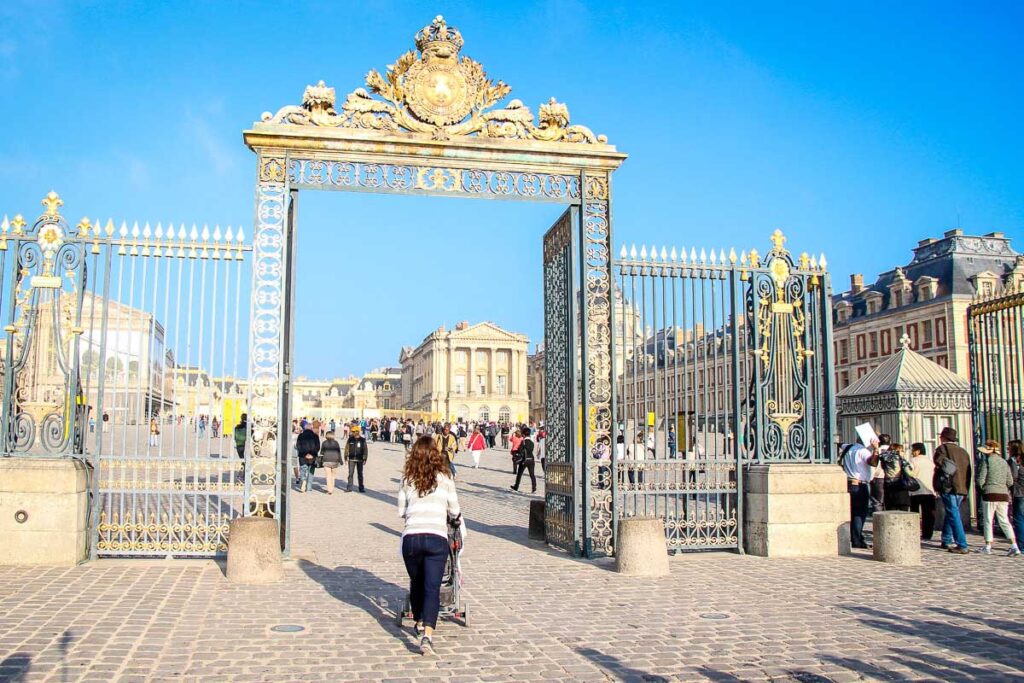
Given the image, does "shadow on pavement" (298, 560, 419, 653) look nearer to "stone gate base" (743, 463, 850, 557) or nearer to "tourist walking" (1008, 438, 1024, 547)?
"stone gate base" (743, 463, 850, 557)

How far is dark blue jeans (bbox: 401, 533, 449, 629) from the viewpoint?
6.54 m

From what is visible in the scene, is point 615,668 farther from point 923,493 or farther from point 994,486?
point 923,493

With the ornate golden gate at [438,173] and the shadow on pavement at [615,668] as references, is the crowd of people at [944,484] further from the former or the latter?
the shadow on pavement at [615,668]

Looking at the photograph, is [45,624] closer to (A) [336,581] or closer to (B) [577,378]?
(A) [336,581]

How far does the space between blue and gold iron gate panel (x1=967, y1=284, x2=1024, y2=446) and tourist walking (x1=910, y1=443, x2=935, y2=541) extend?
3.70 ft

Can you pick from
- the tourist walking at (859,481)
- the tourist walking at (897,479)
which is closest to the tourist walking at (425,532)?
the tourist walking at (859,481)

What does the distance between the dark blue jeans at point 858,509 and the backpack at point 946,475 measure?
1.00 m

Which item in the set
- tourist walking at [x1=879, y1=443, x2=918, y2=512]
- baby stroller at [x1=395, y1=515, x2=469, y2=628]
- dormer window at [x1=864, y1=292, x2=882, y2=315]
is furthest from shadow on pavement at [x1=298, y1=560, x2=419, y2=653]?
dormer window at [x1=864, y1=292, x2=882, y2=315]

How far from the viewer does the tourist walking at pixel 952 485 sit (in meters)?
11.8

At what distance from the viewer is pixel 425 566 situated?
6.63 m

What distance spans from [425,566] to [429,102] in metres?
6.03

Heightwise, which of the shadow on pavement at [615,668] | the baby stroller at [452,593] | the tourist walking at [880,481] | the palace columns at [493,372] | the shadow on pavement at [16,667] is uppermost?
the palace columns at [493,372]

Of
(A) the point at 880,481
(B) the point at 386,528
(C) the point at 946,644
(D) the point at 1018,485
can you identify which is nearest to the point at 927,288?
(A) the point at 880,481

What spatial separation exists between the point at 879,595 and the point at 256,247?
7.31m
